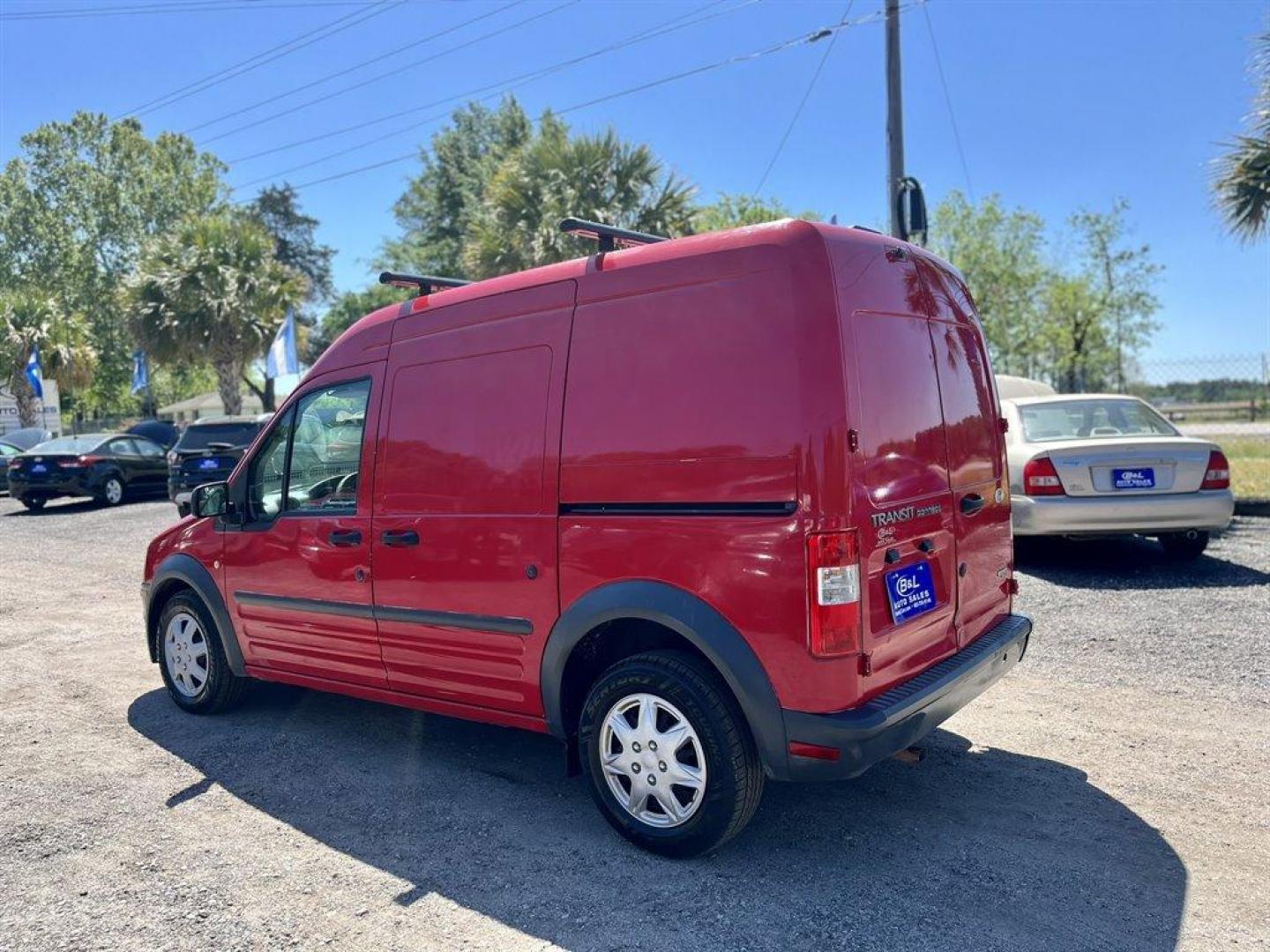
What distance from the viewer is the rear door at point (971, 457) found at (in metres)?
3.80

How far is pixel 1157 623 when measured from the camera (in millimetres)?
6277

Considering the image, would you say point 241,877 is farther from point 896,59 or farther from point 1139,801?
point 896,59

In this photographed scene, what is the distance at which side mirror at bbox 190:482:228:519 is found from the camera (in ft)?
16.2

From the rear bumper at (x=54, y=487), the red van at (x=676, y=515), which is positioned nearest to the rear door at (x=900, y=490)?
the red van at (x=676, y=515)

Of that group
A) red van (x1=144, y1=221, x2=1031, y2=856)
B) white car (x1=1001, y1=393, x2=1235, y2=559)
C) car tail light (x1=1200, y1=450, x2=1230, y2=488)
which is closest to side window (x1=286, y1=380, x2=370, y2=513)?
red van (x1=144, y1=221, x2=1031, y2=856)

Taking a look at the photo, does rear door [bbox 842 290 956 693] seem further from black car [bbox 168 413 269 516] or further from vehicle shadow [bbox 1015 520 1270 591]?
black car [bbox 168 413 269 516]

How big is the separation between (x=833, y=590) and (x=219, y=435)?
14.7m

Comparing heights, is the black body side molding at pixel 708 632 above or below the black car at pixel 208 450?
below

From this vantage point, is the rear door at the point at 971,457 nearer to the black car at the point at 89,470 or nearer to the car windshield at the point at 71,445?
the black car at the point at 89,470

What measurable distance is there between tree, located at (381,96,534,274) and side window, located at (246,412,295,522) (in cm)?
3433

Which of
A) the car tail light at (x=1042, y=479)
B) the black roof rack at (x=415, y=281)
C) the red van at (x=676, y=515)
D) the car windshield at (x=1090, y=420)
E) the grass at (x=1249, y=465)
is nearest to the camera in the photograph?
the red van at (x=676, y=515)

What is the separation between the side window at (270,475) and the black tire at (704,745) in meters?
2.24

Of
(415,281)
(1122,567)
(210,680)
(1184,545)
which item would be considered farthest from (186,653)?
(1184,545)

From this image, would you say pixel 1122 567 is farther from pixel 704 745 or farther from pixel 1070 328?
pixel 1070 328
